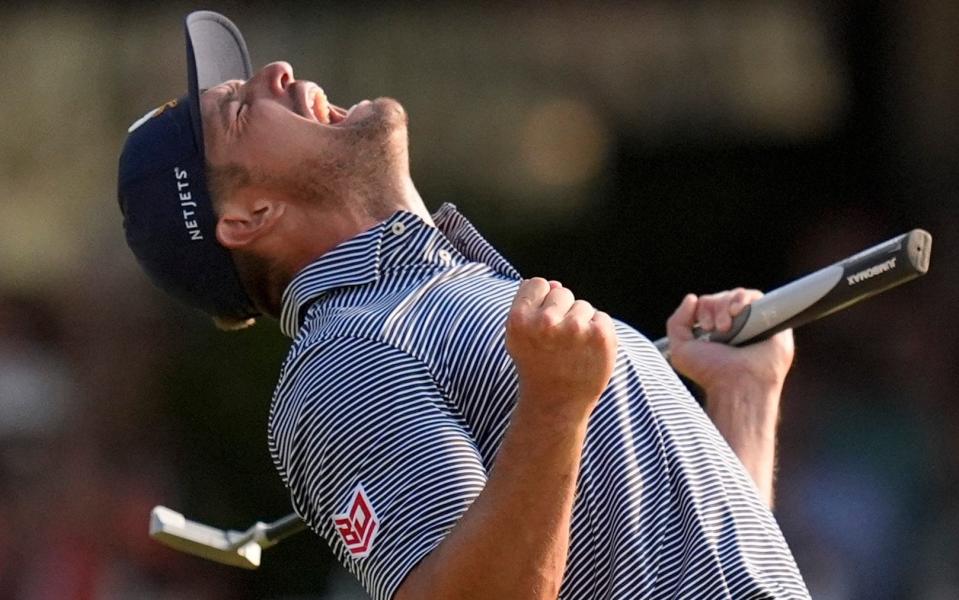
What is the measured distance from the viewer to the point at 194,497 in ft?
24.5

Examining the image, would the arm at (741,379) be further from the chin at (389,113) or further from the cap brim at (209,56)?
the cap brim at (209,56)

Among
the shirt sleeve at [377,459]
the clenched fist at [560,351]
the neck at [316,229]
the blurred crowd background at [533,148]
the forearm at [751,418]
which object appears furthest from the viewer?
the blurred crowd background at [533,148]

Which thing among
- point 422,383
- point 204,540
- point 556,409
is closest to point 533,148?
point 204,540

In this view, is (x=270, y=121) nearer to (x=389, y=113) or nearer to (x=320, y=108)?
(x=320, y=108)

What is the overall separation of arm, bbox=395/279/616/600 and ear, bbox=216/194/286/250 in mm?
991

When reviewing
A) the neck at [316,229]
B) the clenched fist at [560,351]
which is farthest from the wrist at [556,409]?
the neck at [316,229]

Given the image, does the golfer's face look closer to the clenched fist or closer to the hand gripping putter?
the hand gripping putter

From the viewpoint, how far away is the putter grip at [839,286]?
3.34 metres

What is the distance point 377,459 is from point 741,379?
4.22 feet

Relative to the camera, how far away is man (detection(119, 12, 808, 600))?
245 cm

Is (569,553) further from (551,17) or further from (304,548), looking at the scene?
(551,17)

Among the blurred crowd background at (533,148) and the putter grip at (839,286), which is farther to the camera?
the blurred crowd background at (533,148)

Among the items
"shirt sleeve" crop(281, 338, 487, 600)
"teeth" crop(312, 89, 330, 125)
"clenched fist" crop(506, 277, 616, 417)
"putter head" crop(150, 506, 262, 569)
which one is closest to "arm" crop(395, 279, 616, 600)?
"clenched fist" crop(506, 277, 616, 417)

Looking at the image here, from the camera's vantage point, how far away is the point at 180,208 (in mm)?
3414
